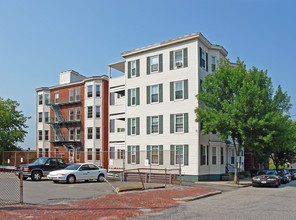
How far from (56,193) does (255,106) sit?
14958mm

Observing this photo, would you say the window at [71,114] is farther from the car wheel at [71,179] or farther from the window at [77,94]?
the car wheel at [71,179]

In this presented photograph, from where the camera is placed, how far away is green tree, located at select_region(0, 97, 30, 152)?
1515 inches

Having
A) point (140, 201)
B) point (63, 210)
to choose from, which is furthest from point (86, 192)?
point (63, 210)

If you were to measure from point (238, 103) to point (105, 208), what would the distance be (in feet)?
46.3

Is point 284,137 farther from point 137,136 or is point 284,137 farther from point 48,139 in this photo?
point 48,139

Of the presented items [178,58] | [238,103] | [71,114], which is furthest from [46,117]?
[238,103]

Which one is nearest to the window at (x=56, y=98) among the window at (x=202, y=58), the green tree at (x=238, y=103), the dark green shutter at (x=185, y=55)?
the dark green shutter at (x=185, y=55)

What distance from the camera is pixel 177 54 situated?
1133 inches

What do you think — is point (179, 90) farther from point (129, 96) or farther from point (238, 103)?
point (238, 103)

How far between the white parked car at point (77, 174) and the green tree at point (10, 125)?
2028 cm

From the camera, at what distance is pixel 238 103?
22.6 m

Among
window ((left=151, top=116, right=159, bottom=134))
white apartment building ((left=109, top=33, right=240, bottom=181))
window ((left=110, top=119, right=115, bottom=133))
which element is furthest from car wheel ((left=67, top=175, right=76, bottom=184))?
window ((left=110, top=119, right=115, bottom=133))

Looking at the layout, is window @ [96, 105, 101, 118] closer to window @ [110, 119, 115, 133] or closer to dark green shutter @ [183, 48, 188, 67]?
window @ [110, 119, 115, 133]

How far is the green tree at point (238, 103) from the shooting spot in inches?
885
